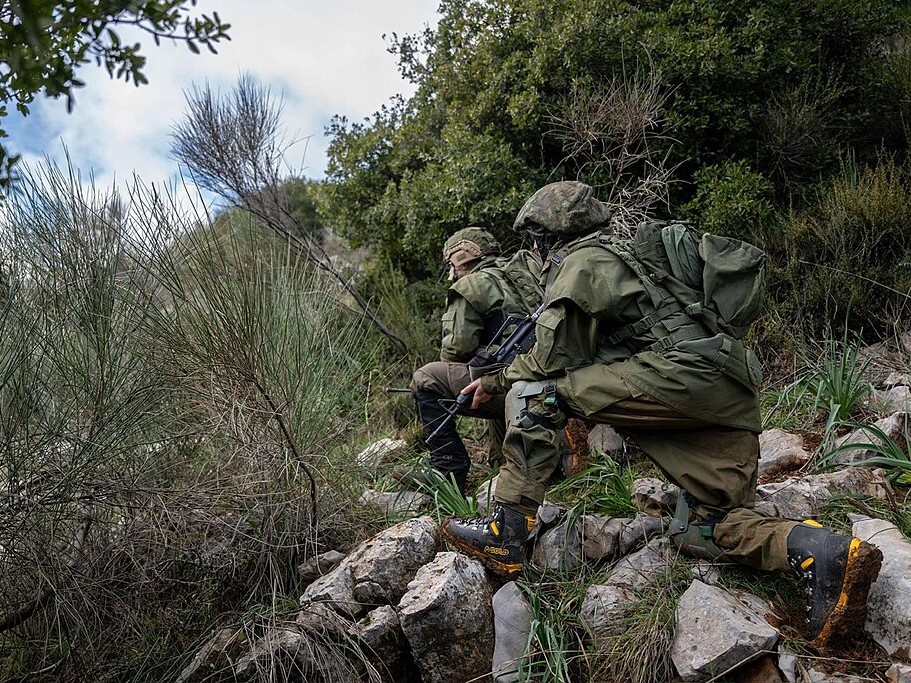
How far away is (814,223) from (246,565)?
4.13 meters

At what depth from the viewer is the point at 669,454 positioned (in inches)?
121

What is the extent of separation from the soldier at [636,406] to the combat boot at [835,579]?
0.11 feet

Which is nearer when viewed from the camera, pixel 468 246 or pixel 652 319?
pixel 652 319

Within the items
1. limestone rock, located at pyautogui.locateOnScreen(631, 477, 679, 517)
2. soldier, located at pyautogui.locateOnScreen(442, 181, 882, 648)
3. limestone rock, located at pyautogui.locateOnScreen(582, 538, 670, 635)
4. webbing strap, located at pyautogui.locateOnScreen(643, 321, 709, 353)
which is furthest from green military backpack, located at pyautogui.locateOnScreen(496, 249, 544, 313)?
limestone rock, located at pyautogui.locateOnScreen(582, 538, 670, 635)

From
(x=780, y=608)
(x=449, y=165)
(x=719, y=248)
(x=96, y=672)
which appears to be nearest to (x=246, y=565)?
(x=96, y=672)

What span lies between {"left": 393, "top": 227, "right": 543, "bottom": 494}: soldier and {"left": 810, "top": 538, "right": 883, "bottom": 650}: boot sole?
2009 mm

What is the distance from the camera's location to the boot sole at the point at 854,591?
8.27 feet

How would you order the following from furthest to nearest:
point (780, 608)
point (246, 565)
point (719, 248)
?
point (246, 565) < point (719, 248) < point (780, 608)

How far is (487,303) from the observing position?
14.3 ft

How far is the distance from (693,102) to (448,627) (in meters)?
4.33

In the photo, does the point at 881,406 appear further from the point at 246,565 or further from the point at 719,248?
the point at 246,565

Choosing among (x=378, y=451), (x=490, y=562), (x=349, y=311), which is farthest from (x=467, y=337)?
(x=490, y=562)

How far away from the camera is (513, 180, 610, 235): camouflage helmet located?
3.31 meters

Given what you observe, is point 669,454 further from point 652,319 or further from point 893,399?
point 893,399
